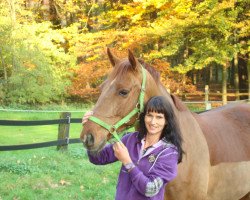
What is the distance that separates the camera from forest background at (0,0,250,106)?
55.0ft

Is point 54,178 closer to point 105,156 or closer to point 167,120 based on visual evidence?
point 105,156

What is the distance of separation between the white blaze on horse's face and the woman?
0.31 ft

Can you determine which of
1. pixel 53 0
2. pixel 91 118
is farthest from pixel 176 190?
pixel 53 0

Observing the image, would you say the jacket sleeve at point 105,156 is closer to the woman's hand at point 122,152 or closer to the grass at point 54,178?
the woman's hand at point 122,152

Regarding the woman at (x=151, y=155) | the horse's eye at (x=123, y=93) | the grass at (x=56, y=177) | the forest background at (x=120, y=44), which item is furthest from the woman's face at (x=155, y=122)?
the forest background at (x=120, y=44)

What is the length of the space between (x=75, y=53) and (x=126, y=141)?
16.8 m

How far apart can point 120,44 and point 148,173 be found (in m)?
16.5

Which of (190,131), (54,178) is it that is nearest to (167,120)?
(190,131)

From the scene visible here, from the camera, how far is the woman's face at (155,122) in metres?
2.44

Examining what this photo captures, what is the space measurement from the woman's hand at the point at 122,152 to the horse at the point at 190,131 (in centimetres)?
11

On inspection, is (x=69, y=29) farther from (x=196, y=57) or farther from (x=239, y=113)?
(x=239, y=113)

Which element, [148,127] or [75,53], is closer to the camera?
[148,127]

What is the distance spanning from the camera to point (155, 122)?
2438 mm

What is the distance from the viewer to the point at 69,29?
20656 millimetres
